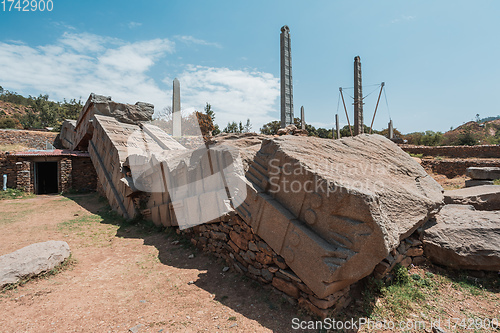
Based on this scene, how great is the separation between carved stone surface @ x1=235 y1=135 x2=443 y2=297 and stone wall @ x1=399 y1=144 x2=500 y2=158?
13.8m

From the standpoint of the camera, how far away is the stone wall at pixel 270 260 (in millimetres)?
2857

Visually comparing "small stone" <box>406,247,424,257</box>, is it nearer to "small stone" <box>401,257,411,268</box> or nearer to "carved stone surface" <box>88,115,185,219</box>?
"small stone" <box>401,257,411,268</box>

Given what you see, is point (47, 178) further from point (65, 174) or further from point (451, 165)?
point (451, 165)

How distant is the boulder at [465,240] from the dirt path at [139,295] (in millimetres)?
2461

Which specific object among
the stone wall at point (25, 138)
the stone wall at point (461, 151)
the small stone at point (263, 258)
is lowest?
the small stone at point (263, 258)

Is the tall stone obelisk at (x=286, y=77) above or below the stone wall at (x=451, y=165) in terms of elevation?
above

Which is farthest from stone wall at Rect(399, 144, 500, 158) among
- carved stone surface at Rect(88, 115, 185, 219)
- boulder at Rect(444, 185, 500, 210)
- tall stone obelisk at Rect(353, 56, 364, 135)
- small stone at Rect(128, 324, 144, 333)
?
small stone at Rect(128, 324, 144, 333)

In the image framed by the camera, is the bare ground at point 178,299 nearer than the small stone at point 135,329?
No

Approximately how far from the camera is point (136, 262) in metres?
4.33

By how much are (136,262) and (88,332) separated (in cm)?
177

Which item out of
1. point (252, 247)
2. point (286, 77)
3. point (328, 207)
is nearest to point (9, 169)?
point (286, 77)

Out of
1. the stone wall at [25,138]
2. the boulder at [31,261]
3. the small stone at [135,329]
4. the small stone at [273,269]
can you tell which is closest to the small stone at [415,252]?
the small stone at [273,269]

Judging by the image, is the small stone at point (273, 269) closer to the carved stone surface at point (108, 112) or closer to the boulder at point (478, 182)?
the boulder at point (478, 182)

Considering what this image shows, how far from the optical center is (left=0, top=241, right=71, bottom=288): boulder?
11.1 ft
